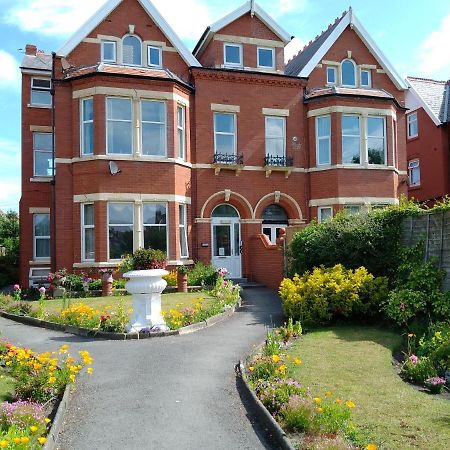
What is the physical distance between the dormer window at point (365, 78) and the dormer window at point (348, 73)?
0.40 meters

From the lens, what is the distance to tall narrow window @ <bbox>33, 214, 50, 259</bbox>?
22.0m

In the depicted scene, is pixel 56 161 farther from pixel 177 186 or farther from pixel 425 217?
pixel 425 217

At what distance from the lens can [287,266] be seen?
1598 centimetres

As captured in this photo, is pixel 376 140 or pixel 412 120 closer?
pixel 376 140

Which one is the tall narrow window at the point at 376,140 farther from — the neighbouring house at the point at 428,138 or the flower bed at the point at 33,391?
the flower bed at the point at 33,391

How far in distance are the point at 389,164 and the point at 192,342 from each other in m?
14.9

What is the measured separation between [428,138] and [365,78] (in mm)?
8595

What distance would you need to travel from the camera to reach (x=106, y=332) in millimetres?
10508

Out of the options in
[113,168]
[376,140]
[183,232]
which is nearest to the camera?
[113,168]

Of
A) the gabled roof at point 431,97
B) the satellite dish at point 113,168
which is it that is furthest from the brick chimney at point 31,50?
the gabled roof at point 431,97

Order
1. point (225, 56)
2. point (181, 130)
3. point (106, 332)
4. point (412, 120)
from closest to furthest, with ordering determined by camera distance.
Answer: point (106, 332)
point (181, 130)
point (225, 56)
point (412, 120)

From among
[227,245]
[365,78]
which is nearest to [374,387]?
[227,245]

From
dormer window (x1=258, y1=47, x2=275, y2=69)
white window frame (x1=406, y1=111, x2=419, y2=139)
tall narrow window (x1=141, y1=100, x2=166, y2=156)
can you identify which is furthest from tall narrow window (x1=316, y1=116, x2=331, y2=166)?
white window frame (x1=406, y1=111, x2=419, y2=139)

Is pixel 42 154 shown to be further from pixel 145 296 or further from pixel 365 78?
pixel 365 78
